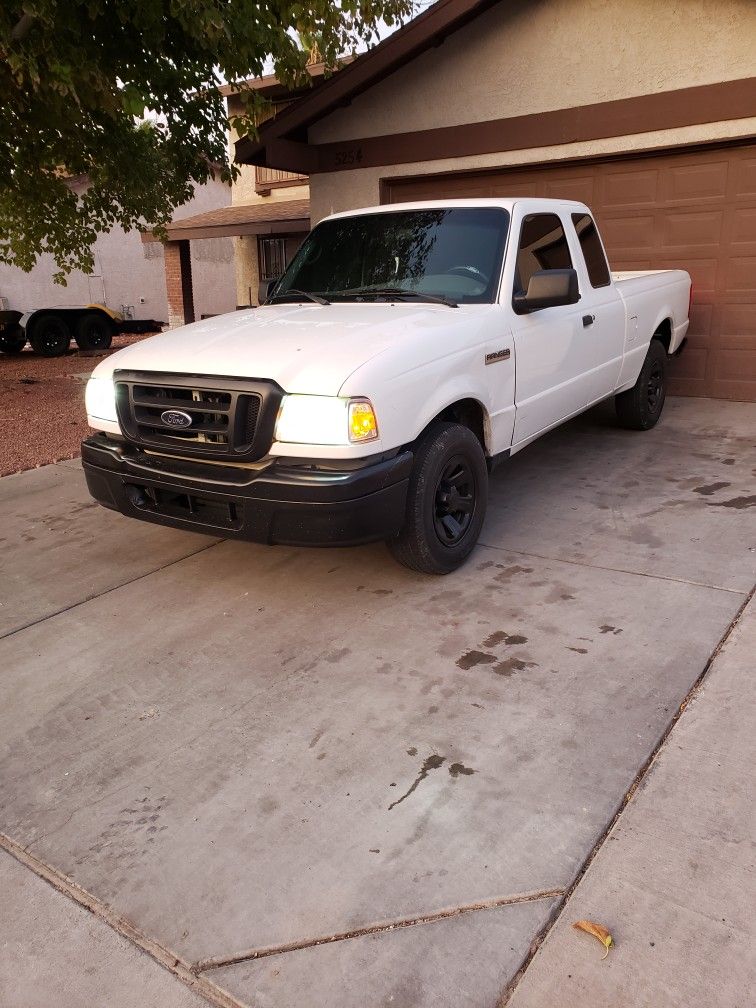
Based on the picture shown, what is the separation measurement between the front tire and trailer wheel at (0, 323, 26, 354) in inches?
584

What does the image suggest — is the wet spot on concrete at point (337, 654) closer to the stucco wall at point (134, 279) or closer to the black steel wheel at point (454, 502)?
the black steel wheel at point (454, 502)

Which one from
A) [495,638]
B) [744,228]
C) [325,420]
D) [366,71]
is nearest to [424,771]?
[495,638]

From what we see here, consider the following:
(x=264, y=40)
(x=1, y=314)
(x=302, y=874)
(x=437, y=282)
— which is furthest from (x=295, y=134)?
(x=302, y=874)

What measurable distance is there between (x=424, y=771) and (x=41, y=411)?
8.50 meters

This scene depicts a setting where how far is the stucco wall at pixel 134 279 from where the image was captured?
24.3 metres

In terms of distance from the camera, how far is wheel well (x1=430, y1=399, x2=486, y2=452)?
415cm

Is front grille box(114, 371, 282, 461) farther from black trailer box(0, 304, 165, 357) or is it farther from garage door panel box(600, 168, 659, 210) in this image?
black trailer box(0, 304, 165, 357)

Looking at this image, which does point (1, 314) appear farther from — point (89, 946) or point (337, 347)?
point (89, 946)

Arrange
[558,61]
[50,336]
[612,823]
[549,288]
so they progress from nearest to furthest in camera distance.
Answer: [612,823] < [549,288] < [558,61] < [50,336]

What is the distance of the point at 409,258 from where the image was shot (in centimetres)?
481

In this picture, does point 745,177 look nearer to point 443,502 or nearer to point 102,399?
point 443,502

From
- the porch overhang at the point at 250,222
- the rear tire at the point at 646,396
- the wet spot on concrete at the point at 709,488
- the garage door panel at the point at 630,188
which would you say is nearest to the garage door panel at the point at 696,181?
the garage door panel at the point at 630,188

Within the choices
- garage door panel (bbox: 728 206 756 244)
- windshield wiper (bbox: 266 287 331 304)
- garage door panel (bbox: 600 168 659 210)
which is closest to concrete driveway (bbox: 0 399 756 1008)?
windshield wiper (bbox: 266 287 331 304)

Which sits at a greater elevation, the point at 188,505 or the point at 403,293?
the point at 403,293
